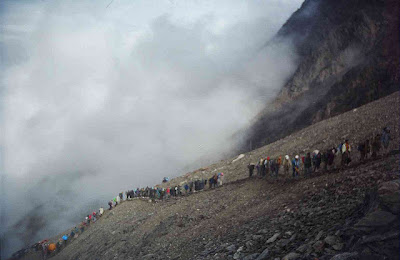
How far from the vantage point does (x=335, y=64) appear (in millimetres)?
84625

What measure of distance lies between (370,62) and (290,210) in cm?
6393

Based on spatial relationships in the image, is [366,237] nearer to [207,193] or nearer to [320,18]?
[207,193]

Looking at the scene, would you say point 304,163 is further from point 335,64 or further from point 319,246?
point 335,64

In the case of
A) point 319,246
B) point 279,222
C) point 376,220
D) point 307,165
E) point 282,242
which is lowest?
point 282,242

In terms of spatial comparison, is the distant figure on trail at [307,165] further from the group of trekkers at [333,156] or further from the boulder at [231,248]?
the boulder at [231,248]

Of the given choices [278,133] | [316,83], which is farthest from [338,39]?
[278,133]

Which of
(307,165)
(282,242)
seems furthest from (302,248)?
(307,165)

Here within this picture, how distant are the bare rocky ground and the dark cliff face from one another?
34.1 m

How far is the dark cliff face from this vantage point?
188 feet

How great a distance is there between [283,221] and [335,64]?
280 ft

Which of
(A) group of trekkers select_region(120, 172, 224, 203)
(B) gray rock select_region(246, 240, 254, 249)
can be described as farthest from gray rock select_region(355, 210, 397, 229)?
(A) group of trekkers select_region(120, 172, 224, 203)

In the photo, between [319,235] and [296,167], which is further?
[296,167]

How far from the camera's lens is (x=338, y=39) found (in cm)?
8762

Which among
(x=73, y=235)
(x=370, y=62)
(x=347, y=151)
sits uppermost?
(x=370, y=62)
